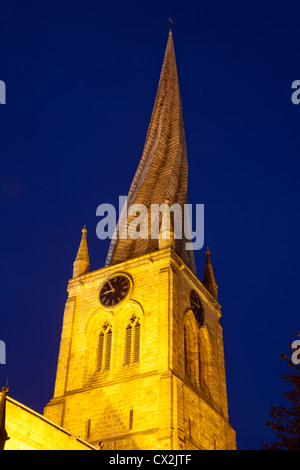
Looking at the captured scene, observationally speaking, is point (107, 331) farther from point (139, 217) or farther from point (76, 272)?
point (139, 217)

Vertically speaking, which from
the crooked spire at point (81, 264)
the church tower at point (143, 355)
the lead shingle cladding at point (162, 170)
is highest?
the lead shingle cladding at point (162, 170)

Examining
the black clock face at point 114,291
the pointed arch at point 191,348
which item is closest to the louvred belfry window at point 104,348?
the black clock face at point 114,291

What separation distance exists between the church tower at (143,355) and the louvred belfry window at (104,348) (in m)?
0.06

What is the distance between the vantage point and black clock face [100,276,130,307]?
41969mm

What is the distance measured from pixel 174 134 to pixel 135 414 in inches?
1117

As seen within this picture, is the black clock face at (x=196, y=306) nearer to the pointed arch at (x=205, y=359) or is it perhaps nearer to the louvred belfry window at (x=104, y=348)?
the pointed arch at (x=205, y=359)

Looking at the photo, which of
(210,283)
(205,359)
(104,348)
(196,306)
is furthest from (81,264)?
(205,359)

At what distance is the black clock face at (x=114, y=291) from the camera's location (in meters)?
42.0

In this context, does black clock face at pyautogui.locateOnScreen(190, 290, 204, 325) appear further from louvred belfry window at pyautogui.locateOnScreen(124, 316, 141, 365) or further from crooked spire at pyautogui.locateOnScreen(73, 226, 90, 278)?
crooked spire at pyautogui.locateOnScreen(73, 226, 90, 278)

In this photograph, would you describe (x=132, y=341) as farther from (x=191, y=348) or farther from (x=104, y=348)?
(x=191, y=348)

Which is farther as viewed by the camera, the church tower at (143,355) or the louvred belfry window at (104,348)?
the louvred belfry window at (104,348)

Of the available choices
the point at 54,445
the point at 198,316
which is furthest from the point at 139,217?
the point at 54,445

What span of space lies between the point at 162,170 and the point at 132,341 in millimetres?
18185
